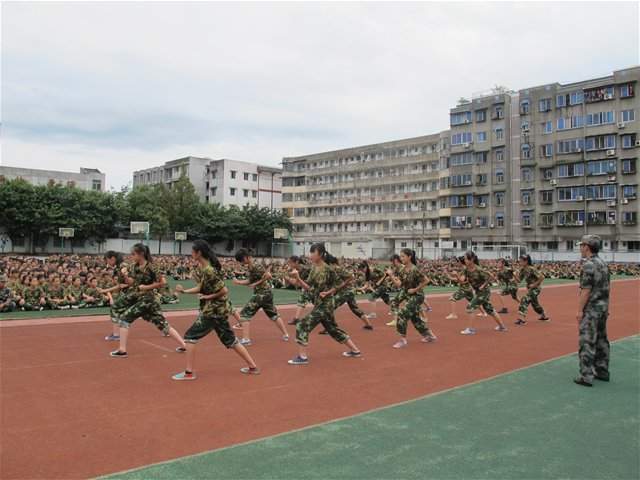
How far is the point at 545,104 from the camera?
5103 centimetres

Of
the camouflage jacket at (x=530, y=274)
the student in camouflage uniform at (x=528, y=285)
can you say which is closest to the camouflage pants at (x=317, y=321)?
the student in camouflage uniform at (x=528, y=285)

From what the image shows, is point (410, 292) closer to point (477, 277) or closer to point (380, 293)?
point (477, 277)

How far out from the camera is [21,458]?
4090 mm

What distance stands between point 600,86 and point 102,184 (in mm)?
54499

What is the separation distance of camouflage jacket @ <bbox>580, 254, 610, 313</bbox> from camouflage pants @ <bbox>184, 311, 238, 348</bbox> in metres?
4.54

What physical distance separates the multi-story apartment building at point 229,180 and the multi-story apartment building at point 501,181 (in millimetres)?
6417

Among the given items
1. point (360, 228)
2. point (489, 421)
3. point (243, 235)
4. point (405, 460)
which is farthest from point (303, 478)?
point (360, 228)

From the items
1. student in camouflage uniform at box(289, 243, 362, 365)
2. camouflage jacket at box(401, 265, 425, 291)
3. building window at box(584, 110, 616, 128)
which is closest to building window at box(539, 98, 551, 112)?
building window at box(584, 110, 616, 128)

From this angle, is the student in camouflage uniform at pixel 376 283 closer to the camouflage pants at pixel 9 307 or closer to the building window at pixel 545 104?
the camouflage pants at pixel 9 307

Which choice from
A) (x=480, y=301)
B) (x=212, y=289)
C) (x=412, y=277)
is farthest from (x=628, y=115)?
(x=212, y=289)

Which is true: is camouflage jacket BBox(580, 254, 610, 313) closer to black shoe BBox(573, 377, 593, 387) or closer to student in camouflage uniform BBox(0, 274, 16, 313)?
black shoe BBox(573, 377, 593, 387)

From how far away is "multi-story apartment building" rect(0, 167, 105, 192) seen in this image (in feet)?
182

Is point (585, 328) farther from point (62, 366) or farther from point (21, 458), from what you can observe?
point (62, 366)

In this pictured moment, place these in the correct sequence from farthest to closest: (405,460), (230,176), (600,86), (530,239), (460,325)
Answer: (230,176), (530,239), (600,86), (460,325), (405,460)
